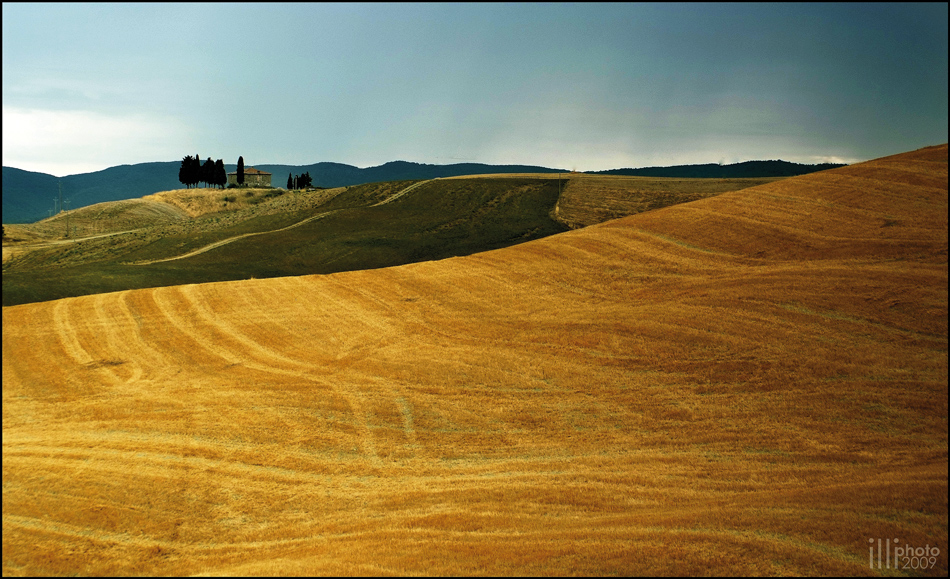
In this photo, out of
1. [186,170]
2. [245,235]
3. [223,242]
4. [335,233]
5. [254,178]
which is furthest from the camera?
[254,178]

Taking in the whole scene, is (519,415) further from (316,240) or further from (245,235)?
(245,235)

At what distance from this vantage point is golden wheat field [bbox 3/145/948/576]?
1124 centimetres

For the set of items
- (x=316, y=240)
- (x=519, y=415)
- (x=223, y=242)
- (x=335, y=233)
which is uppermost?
(x=335, y=233)

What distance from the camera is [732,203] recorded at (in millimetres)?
32406

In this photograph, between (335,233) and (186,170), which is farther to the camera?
(186,170)

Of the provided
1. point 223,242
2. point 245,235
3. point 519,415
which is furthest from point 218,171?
point 519,415

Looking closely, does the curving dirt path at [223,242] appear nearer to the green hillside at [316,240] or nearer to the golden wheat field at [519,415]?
the green hillside at [316,240]

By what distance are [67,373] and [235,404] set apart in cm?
648

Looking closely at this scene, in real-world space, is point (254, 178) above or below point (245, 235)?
above

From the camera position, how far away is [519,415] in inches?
675

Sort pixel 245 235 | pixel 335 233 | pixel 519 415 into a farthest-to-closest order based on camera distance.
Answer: pixel 245 235 → pixel 335 233 → pixel 519 415

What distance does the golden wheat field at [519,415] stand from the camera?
11242 mm

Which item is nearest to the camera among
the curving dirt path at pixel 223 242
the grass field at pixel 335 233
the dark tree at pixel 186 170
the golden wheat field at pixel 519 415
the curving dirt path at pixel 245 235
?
the golden wheat field at pixel 519 415

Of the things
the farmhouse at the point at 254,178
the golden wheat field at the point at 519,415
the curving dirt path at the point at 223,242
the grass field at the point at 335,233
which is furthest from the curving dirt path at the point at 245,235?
the farmhouse at the point at 254,178
